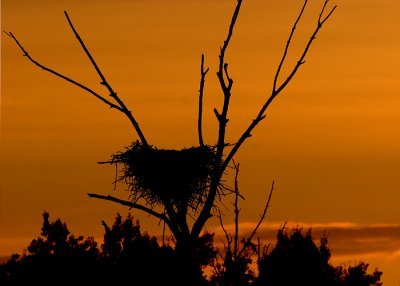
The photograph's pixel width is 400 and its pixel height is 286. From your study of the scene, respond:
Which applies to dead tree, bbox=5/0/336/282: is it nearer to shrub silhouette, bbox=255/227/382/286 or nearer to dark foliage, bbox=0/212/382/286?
dark foliage, bbox=0/212/382/286

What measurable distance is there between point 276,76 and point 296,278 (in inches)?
1446

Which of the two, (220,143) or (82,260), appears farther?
(82,260)

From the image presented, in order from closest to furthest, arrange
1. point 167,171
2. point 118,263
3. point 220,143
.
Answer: point 220,143 → point 167,171 → point 118,263

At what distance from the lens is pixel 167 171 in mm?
18344

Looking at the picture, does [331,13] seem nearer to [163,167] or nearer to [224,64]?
[224,64]

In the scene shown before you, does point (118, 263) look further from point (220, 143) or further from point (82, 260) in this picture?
point (220, 143)

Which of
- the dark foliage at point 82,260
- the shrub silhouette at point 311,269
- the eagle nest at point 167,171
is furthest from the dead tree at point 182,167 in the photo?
the shrub silhouette at point 311,269

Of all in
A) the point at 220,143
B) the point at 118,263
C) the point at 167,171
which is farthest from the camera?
the point at 118,263

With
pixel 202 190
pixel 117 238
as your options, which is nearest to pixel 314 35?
pixel 202 190

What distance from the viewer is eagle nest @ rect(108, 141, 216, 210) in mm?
17188

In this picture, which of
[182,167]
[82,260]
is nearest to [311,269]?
[82,260]

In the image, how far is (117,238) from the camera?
5903 cm

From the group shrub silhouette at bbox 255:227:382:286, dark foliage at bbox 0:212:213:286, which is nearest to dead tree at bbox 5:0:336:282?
dark foliage at bbox 0:212:213:286

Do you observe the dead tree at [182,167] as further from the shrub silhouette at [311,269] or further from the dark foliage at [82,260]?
the shrub silhouette at [311,269]
